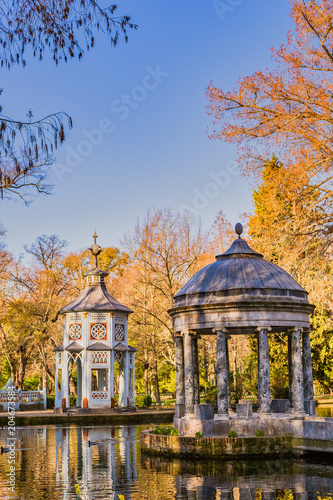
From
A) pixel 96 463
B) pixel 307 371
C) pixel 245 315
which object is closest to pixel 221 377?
pixel 245 315

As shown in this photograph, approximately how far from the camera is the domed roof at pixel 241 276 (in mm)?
19172

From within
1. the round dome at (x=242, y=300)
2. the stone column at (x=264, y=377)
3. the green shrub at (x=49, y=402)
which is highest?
the round dome at (x=242, y=300)

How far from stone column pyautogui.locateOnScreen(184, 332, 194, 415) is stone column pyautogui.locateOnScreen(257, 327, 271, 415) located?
217 centimetres

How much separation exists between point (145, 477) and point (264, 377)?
5.98 m

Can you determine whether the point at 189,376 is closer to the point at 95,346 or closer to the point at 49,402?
the point at 95,346

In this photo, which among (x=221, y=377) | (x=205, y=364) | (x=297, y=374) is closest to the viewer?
(x=221, y=377)

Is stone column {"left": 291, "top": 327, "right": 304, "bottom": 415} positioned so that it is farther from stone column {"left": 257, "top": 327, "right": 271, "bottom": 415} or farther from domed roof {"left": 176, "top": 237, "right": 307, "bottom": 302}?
domed roof {"left": 176, "top": 237, "right": 307, "bottom": 302}

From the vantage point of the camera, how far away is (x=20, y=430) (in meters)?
29.6

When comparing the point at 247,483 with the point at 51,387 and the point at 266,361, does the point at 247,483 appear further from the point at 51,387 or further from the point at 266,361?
the point at 51,387

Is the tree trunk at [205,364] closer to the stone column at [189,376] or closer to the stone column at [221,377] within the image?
the stone column at [189,376]

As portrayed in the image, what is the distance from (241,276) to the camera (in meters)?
19.6

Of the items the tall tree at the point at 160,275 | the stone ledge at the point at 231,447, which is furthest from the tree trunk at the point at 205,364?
the stone ledge at the point at 231,447

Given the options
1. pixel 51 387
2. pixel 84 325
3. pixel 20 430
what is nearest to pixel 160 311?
pixel 84 325

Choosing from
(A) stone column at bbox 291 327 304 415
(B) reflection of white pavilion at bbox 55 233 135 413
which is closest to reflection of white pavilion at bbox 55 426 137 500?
(A) stone column at bbox 291 327 304 415
